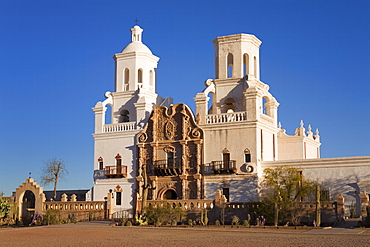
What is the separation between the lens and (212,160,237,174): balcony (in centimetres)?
3769

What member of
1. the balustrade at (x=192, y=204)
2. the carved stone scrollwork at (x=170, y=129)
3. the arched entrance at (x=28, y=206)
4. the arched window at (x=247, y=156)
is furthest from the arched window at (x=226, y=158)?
the arched entrance at (x=28, y=206)

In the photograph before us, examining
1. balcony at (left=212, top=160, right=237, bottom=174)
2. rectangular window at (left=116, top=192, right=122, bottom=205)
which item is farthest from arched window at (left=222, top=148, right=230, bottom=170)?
rectangular window at (left=116, top=192, right=122, bottom=205)

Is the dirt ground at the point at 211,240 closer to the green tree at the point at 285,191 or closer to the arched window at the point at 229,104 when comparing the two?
the green tree at the point at 285,191

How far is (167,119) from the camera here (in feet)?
134

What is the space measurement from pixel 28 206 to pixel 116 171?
736 centimetres

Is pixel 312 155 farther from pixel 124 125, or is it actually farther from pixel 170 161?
pixel 124 125

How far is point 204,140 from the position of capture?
39.3 metres

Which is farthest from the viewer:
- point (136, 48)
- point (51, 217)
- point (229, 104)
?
point (136, 48)

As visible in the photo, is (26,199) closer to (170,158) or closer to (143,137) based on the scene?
(143,137)

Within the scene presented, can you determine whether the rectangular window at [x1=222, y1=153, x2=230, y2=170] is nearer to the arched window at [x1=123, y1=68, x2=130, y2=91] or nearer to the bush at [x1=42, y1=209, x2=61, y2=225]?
the arched window at [x1=123, y1=68, x2=130, y2=91]

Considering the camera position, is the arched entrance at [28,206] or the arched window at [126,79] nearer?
the arched entrance at [28,206]

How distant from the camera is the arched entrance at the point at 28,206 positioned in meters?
40.9

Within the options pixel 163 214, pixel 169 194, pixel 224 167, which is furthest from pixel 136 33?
pixel 163 214

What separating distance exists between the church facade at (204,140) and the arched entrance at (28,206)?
16.1ft
